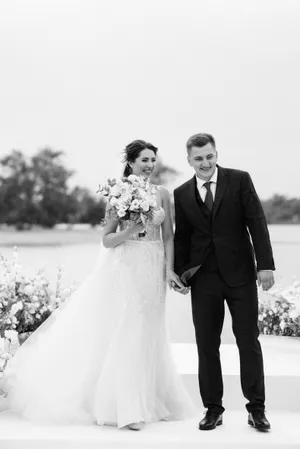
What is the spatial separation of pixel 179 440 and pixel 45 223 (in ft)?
40.9

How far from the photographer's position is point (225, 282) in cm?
371

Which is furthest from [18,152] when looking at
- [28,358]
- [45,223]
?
[28,358]

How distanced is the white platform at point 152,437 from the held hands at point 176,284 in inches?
31.4

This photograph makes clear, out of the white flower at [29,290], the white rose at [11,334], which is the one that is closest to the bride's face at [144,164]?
the white rose at [11,334]

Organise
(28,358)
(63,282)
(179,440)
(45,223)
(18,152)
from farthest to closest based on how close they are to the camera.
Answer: (18,152) → (45,223) → (63,282) → (28,358) → (179,440)

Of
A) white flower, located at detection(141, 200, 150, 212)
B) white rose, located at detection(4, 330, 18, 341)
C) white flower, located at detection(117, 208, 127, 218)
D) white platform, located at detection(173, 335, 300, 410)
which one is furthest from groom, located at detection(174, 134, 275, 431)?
white rose, located at detection(4, 330, 18, 341)

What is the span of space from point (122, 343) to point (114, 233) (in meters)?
0.65

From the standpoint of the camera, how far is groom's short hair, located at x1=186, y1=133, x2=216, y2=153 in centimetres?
369

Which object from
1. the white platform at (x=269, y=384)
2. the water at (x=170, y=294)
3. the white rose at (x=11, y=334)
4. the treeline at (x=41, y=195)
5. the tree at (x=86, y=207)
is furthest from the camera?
the treeline at (x=41, y=195)

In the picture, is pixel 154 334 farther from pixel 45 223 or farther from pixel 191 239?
pixel 45 223

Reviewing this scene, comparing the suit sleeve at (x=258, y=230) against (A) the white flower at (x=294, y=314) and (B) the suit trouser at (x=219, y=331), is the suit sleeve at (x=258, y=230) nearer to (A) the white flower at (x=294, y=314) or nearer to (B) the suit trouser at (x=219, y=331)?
(B) the suit trouser at (x=219, y=331)

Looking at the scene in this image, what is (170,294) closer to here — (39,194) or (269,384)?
(269,384)

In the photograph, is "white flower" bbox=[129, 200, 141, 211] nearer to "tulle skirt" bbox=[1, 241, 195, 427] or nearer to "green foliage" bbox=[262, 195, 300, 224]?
"tulle skirt" bbox=[1, 241, 195, 427]

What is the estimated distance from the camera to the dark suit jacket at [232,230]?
12.0ft
